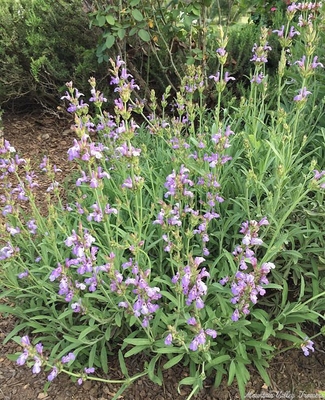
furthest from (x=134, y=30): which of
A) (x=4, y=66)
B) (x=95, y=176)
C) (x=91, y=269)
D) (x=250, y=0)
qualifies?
(x=91, y=269)

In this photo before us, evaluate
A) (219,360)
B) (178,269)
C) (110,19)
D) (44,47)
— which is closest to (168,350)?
(219,360)

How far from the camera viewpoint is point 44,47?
5371mm

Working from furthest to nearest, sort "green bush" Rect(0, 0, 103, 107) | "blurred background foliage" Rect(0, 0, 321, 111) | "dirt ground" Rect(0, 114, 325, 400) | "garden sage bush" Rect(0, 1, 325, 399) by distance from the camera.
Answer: "green bush" Rect(0, 0, 103, 107)
"blurred background foliage" Rect(0, 0, 321, 111)
"dirt ground" Rect(0, 114, 325, 400)
"garden sage bush" Rect(0, 1, 325, 399)

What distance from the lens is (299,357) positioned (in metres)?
2.68

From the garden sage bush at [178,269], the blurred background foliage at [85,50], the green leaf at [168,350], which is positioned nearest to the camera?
the garden sage bush at [178,269]

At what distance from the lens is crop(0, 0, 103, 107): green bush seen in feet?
17.2

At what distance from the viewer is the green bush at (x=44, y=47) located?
206 inches

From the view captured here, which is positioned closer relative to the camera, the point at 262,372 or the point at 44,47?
the point at 262,372

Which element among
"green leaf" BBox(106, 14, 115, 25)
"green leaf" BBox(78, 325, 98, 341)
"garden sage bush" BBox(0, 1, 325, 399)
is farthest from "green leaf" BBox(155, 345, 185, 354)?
"green leaf" BBox(106, 14, 115, 25)

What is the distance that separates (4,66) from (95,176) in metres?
3.83

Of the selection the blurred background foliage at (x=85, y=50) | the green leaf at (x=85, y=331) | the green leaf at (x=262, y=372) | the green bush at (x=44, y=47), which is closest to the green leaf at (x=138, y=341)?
the green leaf at (x=85, y=331)

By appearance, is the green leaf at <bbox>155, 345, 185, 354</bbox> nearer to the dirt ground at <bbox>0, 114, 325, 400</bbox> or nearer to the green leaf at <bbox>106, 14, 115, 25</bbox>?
the dirt ground at <bbox>0, 114, 325, 400</bbox>

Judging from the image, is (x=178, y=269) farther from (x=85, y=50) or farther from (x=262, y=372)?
(x=85, y=50)

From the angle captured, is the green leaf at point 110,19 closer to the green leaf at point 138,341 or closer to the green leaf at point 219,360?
the green leaf at point 138,341
